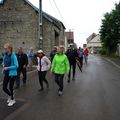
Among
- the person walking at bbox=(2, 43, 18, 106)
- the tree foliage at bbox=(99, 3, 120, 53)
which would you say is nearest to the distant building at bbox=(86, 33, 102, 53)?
the tree foliage at bbox=(99, 3, 120, 53)

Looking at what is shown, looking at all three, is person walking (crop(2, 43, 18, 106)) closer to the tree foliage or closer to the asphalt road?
the asphalt road

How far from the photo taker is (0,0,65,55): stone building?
35.0m

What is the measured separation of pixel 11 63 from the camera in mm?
8461

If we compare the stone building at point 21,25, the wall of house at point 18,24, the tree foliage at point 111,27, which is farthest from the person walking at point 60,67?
the tree foliage at point 111,27

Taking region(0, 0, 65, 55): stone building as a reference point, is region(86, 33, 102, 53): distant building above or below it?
below

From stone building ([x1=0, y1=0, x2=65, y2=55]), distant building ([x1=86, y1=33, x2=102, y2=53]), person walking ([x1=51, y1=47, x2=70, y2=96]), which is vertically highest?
stone building ([x1=0, y1=0, x2=65, y2=55])

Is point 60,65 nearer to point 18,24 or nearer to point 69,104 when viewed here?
point 69,104

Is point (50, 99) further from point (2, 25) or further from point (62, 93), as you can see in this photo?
point (2, 25)

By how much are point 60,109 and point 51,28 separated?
2698cm

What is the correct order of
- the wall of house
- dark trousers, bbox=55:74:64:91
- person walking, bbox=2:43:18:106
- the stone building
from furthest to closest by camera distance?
1. the wall of house
2. the stone building
3. dark trousers, bbox=55:74:64:91
4. person walking, bbox=2:43:18:106

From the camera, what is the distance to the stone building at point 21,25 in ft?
115

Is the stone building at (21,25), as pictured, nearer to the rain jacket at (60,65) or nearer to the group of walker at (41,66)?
the group of walker at (41,66)

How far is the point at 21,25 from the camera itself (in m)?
35.7

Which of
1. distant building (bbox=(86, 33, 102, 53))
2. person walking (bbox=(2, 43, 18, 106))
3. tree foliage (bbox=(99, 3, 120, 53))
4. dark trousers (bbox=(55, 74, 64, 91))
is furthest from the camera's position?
distant building (bbox=(86, 33, 102, 53))
